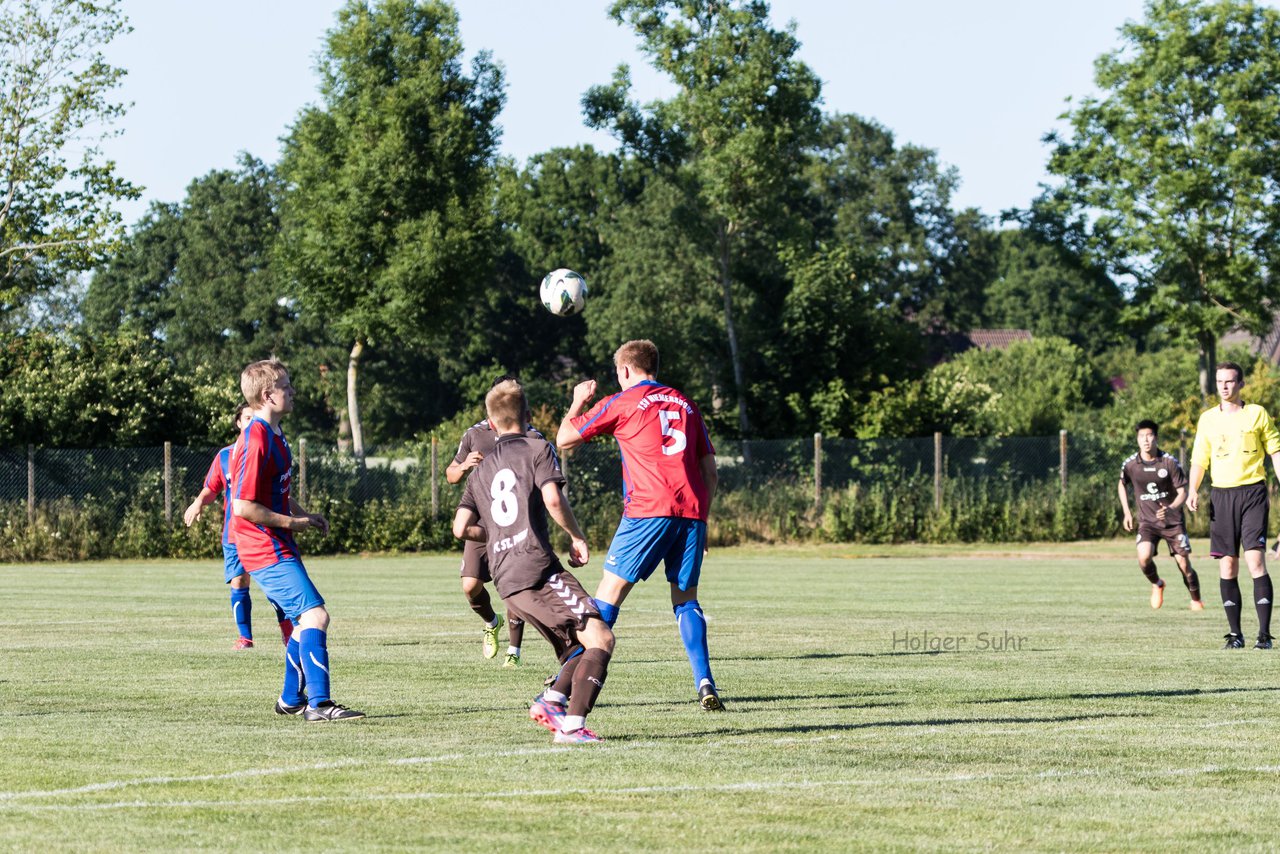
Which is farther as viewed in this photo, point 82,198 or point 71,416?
point 82,198

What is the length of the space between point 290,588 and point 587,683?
2.07 metres

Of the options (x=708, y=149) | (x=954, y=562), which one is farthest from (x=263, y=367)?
(x=708, y=149)

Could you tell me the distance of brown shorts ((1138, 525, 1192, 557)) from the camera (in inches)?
741

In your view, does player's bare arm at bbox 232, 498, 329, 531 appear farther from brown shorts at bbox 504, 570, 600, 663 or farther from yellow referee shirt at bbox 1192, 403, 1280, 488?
yellow referee shirt at bbox 1192, 403, 1280, 488

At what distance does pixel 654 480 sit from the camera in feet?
30.6

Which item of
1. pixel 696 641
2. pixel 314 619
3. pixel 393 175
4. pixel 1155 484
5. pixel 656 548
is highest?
pixel 393 175

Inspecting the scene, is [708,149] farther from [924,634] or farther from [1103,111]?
[924,634]

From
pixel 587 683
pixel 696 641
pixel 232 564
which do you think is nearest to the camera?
pixel 587 683

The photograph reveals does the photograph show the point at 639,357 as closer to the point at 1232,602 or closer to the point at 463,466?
the point at 463,466

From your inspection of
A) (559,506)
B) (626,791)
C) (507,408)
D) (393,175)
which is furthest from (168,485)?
(626,791)

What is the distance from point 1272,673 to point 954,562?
19005 mm

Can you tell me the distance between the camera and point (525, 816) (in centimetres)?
629

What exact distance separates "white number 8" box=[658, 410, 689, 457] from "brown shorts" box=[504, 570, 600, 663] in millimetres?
1245

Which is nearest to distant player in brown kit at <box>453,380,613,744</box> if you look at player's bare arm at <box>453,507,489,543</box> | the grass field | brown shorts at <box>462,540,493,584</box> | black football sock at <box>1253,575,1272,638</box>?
the grass field
